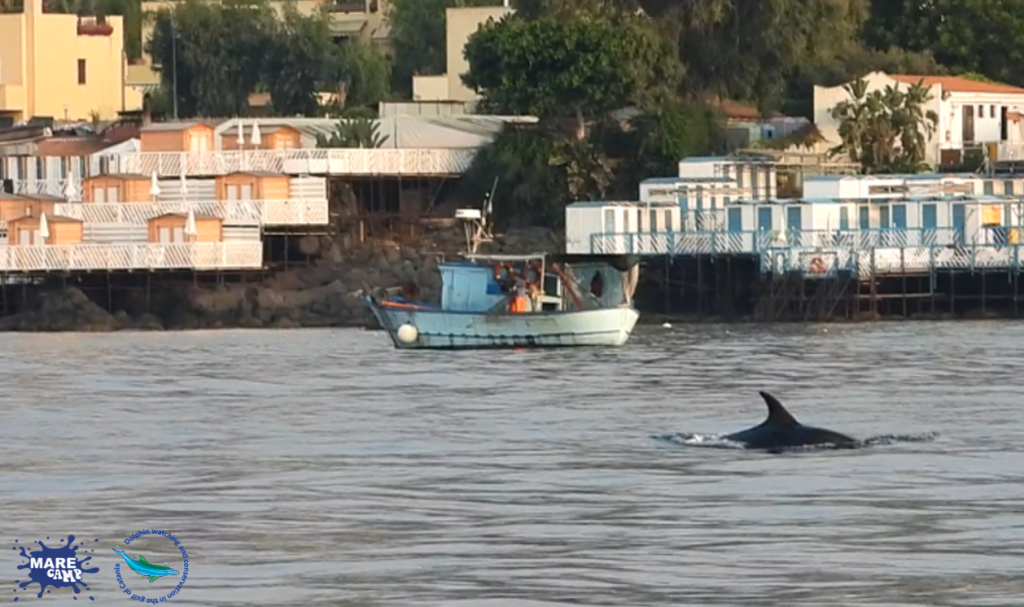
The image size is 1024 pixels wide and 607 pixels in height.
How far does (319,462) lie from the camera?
A: 36.9 m

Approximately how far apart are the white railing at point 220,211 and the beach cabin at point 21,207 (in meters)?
0.46

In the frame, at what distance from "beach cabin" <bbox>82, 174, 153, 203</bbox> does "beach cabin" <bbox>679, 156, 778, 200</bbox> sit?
17.9m

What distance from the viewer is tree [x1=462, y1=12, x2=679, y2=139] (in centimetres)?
9400

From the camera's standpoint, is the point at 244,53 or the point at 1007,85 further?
the point at 244,53

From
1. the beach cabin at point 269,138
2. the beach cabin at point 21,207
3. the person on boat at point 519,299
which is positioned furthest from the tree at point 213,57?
the person on boat at point 519,299

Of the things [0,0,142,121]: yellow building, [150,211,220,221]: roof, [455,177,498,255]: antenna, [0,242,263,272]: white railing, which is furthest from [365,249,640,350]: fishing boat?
[0,0,142,121]: yellow building

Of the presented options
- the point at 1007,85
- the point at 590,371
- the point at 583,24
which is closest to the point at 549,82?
the point at 583,24

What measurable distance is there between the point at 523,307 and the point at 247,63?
57110mm

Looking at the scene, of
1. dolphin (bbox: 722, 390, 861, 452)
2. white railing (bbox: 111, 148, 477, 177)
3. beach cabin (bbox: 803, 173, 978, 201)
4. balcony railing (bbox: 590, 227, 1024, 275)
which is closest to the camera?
dolphin (bbox: 722, 390, 861, 452)

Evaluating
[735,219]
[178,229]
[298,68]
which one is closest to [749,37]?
[735,219]

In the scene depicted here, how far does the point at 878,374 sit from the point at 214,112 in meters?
69.8

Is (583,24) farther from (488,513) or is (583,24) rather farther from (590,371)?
(488,513)

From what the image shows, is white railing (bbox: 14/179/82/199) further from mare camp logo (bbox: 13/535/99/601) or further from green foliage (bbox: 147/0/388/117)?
mare camp logo (bbox: 13/535/99/601)

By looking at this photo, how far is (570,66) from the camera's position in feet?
310
